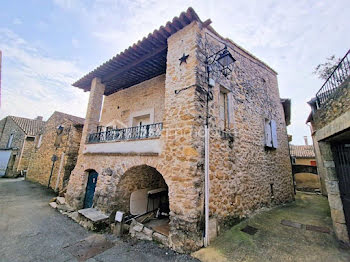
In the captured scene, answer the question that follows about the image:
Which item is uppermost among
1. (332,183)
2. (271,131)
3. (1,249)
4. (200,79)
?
(200,79)

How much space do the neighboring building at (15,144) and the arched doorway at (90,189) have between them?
1299 cm

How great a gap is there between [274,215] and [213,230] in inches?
130

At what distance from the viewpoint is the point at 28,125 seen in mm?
17750

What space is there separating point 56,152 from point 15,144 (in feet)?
36.7

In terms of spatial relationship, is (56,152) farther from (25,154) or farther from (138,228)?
(138,228)

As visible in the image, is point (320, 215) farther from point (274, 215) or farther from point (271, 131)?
point (271, 131)


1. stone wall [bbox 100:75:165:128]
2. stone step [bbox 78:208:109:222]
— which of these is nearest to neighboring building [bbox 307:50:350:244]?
stone wall [bbox 100:75:165:128]

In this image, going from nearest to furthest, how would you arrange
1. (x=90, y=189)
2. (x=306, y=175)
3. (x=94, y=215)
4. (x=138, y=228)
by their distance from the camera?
(x=138, y=228)
(x=94, y=215)
(x=90, y=189)
(x=306, y=175)

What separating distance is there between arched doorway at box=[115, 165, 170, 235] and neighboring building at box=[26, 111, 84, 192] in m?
5.50

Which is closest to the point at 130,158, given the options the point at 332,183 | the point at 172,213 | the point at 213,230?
the point at 172,213

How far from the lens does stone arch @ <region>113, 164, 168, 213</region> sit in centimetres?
Answer: 525

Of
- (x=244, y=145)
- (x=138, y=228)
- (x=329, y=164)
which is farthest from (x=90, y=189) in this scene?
(x=329, y=164)

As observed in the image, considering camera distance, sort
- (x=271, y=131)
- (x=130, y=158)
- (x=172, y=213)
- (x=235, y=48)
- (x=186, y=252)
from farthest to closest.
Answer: (x=271, y=131) < (x=235, y=48) < (x=130, y=158) < (x=172, y=213) < (x=186, y=252)

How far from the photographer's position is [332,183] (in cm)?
401
